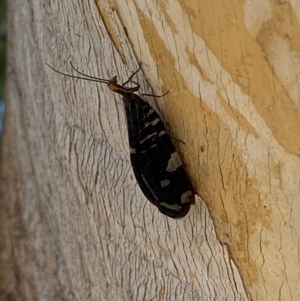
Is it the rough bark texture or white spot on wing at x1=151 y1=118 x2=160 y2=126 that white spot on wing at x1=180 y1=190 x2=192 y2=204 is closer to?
the rough bark texture

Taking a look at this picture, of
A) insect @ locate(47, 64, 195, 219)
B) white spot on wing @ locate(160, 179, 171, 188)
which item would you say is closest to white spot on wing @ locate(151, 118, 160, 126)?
insect @ locate(47, 64, 195, 219)

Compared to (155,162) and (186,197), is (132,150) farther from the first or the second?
(186,197)

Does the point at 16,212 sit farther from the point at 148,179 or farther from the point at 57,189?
the point at 148,179

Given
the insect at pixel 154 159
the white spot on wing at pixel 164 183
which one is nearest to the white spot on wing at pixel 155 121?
the insect at pixel 154 159

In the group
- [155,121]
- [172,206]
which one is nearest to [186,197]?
[172,206]

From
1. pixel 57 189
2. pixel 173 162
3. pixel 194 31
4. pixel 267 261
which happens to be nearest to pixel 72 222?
pixel 57 189

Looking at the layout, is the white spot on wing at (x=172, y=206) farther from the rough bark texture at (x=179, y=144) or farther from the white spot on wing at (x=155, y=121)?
the white spot on wing at (x=155, y=121)

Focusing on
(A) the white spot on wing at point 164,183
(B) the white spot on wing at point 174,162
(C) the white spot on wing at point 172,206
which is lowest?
(C) the white spot on wing at point 172,206
